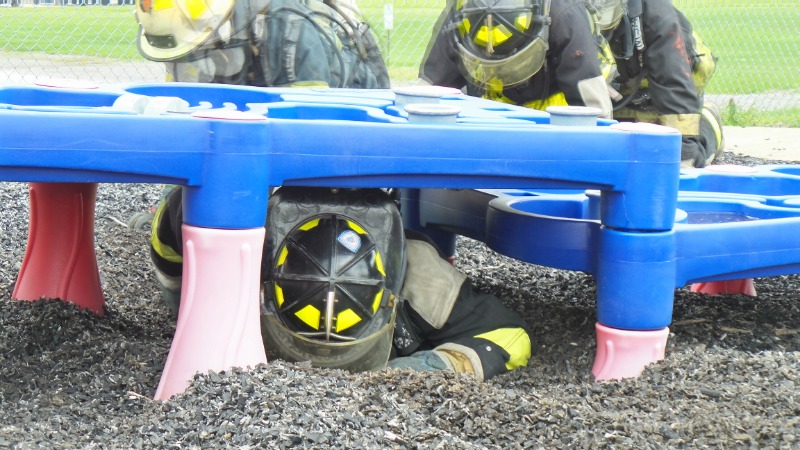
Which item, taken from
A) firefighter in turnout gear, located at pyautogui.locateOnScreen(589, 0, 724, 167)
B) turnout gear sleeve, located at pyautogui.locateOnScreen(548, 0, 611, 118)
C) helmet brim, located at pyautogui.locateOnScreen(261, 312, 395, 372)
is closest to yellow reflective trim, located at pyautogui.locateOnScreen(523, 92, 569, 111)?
turnout gear sleeve, located at pyautogui.locateOnScreen(548, 0, 611, 118)

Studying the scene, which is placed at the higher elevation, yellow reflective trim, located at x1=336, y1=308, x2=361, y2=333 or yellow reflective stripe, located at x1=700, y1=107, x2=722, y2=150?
yellow reflective stripe, located at x1=700, y1=107, x2=722, y2=150

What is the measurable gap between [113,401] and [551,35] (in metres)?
2.82

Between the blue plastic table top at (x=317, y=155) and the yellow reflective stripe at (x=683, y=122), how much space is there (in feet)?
8.18

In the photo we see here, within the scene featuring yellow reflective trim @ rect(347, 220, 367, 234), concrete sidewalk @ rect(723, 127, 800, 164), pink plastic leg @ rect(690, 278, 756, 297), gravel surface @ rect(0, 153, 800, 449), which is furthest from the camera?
concrete sidewalk @ rect(723, 127, 800, 164)

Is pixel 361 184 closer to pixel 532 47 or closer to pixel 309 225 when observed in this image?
pixel 309 225

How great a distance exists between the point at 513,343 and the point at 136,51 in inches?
318

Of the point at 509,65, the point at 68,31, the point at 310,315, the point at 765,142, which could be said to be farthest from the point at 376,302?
the point at 68,31

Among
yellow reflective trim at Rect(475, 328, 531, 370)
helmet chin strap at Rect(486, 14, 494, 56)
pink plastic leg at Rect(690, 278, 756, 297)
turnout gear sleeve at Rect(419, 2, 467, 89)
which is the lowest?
Answer: pink plastic leg at Rect(690, 278, 756, 297)

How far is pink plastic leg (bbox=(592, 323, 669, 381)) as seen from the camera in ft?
8.23

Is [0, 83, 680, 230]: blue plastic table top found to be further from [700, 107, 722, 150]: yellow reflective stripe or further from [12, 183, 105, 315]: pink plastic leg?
[700, 107, 722, 150]: yellow reflective stripe

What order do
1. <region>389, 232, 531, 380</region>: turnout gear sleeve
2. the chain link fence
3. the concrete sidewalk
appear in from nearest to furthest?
1. <region>389, 232, 531, 380</region>: turnout gear sleeve
2. the concrete sidewalk
3. the chain link fence

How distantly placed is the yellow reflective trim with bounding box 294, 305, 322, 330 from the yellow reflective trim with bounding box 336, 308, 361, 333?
46mm

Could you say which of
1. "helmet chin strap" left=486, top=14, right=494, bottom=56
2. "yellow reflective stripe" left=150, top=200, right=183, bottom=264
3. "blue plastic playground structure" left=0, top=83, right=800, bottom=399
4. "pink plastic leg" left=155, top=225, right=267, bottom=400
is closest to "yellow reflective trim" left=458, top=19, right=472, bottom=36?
A: "helmet chin strap" left=486, top=14, right=494, bottom=56

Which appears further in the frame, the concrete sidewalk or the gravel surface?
the concrete sidewalk
